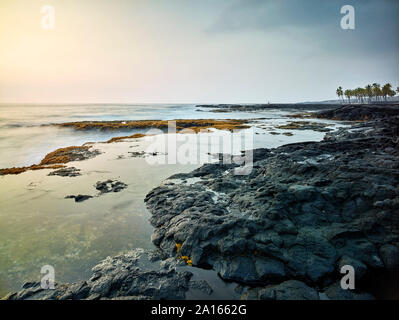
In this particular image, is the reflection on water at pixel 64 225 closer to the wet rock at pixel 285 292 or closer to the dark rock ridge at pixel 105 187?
the dark rock ridge at pixel 105 187

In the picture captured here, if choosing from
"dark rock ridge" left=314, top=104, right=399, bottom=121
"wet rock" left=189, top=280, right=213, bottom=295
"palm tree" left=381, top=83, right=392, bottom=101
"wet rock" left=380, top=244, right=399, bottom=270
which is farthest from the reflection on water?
"palm tree" left=381, top=83, right=392, bottom=101

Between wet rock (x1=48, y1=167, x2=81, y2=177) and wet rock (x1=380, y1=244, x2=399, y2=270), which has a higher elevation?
wet rock (x1=48, y1=167, x2=81, y2=177)

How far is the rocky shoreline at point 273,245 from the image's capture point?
21.0 ft

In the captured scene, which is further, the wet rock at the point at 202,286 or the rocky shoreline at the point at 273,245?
the wet rock at the point at 202,286

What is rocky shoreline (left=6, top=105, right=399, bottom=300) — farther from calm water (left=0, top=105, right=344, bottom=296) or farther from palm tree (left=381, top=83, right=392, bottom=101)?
palm tree (left=381, top=83, right=392, bottom=101)

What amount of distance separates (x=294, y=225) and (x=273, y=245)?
1549mm

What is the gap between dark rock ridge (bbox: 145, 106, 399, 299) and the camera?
671 cm

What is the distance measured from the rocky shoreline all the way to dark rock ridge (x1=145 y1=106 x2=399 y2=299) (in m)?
0.03

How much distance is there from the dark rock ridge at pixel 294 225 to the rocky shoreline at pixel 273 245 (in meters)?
0.03

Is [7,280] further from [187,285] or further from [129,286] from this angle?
[187,285]

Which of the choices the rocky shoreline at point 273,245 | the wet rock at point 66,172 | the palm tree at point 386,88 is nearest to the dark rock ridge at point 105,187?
the rocky shoreline at point 273,245

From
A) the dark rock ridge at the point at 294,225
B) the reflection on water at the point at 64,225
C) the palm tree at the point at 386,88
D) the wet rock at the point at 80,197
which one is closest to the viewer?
the dark rock ridge at the point at 294,225

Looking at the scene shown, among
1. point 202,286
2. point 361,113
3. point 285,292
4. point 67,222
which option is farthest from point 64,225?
point 361,113

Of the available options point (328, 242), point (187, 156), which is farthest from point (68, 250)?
point (187, 156)
